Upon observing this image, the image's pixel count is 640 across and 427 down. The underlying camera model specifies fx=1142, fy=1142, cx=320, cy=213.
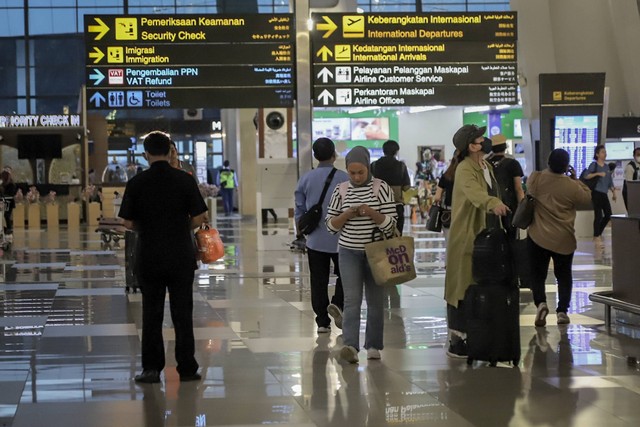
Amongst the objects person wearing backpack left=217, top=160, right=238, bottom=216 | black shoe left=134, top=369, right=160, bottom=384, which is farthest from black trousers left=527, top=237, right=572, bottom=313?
person wearing backpack left=217, top=160, right=238, bottom=216

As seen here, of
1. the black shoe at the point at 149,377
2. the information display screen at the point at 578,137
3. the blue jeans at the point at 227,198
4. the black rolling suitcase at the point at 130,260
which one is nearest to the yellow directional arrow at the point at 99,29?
the black rolling suitcase at the point at 130,260

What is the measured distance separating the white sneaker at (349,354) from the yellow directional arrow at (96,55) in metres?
10.3

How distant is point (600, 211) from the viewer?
918 inches

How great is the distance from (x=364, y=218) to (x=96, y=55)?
10130 millimetres

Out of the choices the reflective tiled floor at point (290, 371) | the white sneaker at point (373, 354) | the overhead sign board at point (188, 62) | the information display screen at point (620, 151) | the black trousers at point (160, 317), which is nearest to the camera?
the reflective tiled floor at point (290, 371)

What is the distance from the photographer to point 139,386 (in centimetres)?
771

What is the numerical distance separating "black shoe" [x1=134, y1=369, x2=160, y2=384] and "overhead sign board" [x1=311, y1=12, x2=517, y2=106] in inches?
408

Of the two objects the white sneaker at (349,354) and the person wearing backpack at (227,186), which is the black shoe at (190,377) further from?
the person wearing backpack at (227,186)

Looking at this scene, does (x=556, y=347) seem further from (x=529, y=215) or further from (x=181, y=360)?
(x=181, y=360)

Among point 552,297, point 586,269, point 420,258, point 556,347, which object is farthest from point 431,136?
point 556,347

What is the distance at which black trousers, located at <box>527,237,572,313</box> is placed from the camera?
10.6 metres

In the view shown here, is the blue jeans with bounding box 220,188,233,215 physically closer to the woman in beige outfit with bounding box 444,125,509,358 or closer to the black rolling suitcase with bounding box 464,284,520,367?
the woman in beige outfit with bounding box 444,125,509,358

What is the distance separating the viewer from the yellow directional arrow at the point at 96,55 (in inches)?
694

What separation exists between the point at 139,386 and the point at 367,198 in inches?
86.4
